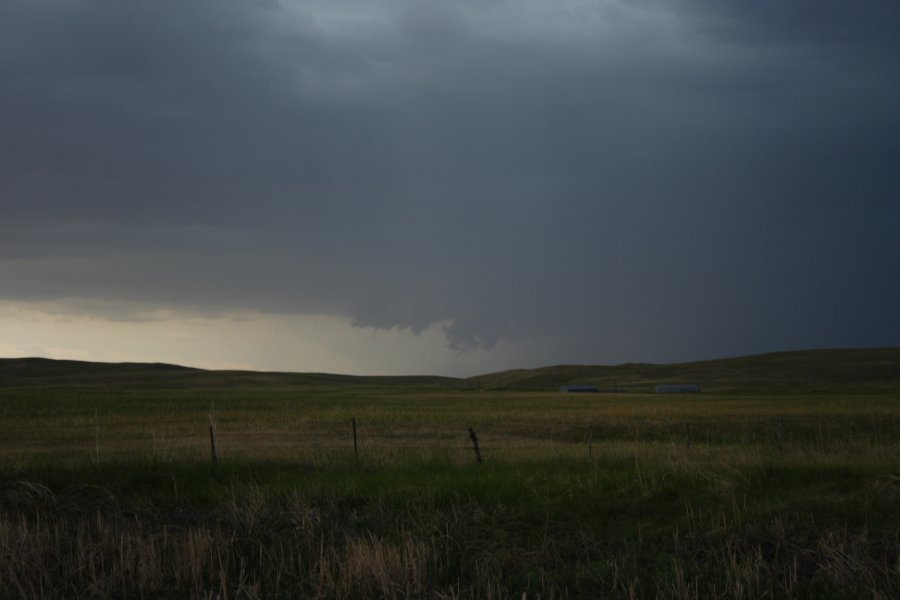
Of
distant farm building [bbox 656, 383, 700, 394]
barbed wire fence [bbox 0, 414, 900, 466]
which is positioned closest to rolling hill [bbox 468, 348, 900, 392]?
distant farm building [bbox 656, 383, 700, 394]

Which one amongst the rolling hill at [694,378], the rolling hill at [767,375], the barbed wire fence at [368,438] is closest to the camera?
the barbed wire fence at [368,438]

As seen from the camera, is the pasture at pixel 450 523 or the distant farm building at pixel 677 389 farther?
the distant farm building at pixel 677 389

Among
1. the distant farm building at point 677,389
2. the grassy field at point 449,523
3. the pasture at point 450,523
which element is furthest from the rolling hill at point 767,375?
the grassy field at point 449,523

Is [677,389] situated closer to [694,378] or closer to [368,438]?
[694,378]

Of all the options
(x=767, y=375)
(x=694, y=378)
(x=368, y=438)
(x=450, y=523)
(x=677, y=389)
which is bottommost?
(x=677, y=389)

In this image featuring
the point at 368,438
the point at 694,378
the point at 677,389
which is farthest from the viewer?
the point at 694,378

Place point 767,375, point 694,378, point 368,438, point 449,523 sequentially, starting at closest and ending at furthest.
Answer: point 449,523
point 368,438
point 767,375
point 694,378

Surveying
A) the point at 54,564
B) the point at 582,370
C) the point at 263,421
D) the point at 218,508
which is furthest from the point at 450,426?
the point at 582,370

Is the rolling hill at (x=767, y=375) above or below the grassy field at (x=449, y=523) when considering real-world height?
below

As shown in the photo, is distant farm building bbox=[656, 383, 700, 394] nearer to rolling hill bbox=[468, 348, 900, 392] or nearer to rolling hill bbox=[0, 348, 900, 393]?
rolling hill bbox=[0, 348, 900, 393]

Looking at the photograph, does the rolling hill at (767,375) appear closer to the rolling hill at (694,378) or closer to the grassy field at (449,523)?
the rolling hill at (694,378)

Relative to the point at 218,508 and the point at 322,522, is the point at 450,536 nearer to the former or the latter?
the point at 322,522

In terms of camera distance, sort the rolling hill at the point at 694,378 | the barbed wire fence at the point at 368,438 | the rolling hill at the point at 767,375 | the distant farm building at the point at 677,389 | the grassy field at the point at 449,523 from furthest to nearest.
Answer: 1. the rolling hill at the point at 694,378
2. the rolling hill at the point at 767,375
3. the distant farm building at the point at 677,389
4. the barbed wire fence at the point at 368,438
5. the grassy field at the point at 449,523

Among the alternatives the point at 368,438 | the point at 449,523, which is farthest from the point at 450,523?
the point at 368,438
